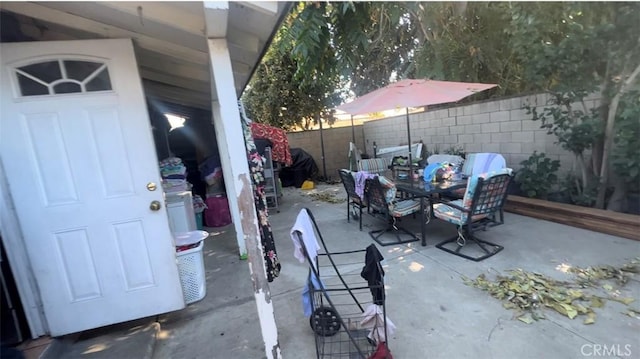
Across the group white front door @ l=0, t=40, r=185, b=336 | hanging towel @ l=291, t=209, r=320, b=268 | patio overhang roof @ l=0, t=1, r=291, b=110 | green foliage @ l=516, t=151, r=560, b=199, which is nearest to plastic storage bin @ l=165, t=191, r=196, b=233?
white front door @ l=0, t=40, r=185, b=336

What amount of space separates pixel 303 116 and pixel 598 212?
7558mm

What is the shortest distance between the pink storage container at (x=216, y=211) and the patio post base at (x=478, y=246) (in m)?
3.68

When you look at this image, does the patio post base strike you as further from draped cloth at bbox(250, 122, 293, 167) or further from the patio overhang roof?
draped cloth at bbox(250, 122, 293, 167)

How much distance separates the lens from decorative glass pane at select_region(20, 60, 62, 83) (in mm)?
2037

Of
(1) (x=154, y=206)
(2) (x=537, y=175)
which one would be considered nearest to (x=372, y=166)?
(2) (x=537, y=175)

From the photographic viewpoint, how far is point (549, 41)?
A: 3828mm

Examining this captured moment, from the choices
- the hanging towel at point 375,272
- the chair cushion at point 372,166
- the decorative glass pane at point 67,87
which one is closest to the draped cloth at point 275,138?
the chair cushion at point 372,166

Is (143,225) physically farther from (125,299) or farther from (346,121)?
(346,121)

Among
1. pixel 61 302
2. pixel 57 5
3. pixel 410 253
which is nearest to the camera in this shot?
pixel 57 5

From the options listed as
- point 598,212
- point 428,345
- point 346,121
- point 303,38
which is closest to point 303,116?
point 346,121

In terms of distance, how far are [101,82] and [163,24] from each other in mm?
771

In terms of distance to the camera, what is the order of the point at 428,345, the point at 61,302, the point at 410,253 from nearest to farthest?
the point at 428,345, the point at 61,302, the point at 410,253

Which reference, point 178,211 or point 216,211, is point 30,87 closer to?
point 178,211

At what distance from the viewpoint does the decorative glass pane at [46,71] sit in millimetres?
2037
